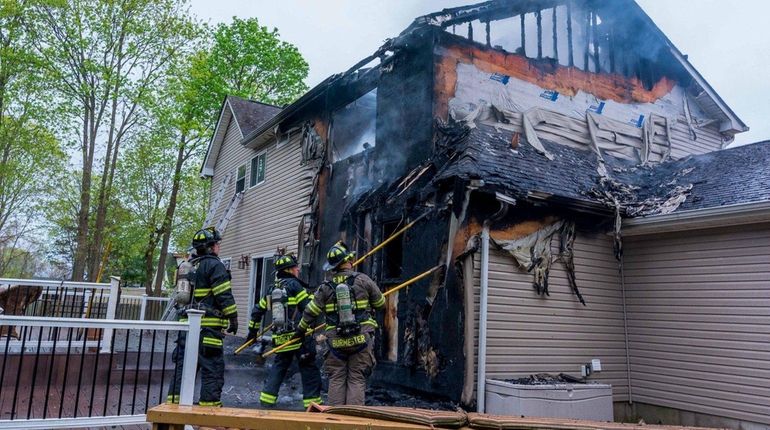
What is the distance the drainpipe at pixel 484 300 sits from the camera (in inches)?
251

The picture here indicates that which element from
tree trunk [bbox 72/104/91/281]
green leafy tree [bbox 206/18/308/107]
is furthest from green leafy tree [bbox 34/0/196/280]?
green leafy tree [bbox 206/18/308/107]

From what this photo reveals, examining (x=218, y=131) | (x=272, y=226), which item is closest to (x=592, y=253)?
(x=272, y=226)

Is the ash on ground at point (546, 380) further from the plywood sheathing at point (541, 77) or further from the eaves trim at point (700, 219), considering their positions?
the plywood sheathing at point (541, 77)

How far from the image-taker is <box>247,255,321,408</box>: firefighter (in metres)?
5.70

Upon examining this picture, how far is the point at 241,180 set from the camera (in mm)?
16125

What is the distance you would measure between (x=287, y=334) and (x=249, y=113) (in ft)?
42.3

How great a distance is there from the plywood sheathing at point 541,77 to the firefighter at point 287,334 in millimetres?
3471

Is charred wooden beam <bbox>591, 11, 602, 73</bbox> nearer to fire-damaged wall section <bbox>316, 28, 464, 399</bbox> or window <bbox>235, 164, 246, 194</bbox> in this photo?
fire-damaged wall section <bbox>316, 28, 464, 399</bbox>

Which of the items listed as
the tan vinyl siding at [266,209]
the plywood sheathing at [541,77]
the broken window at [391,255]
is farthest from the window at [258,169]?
the plywood sheathing at [541,77]

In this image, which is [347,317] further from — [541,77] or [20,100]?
[20,100]

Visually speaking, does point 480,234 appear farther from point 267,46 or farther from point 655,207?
point 267,46

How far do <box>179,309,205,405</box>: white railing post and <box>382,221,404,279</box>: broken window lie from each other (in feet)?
13.5

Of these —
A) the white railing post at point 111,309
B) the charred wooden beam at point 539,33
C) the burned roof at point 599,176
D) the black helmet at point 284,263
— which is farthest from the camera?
the charred wooden beam at point 539,33

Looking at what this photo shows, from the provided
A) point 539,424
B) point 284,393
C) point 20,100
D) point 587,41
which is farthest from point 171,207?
point 539,424
